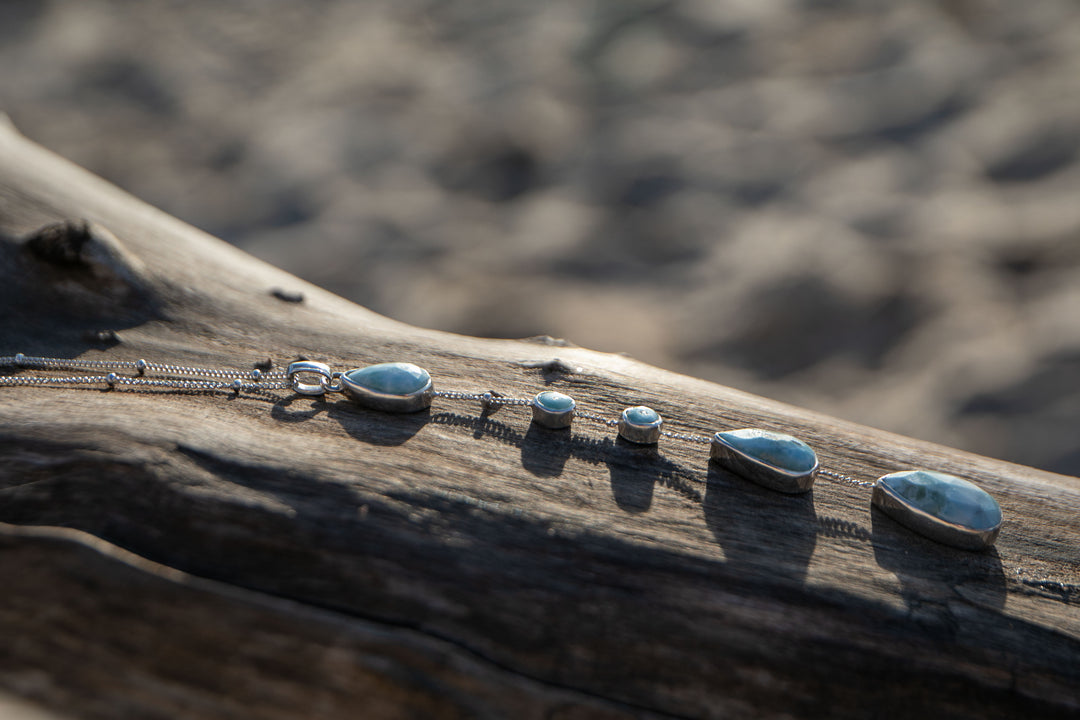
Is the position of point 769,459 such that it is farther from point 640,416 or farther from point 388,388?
point 388,388

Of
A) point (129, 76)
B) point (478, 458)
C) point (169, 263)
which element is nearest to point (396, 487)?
point (478, 458)

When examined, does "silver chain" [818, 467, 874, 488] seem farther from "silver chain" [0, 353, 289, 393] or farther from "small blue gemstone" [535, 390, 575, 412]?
"silver chain" [0, 353, 289, 393]

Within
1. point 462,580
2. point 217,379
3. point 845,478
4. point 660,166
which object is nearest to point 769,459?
point 845,478

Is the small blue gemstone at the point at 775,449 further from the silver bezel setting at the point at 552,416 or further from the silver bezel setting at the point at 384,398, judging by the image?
the silver bezel setting at the point at 384,398

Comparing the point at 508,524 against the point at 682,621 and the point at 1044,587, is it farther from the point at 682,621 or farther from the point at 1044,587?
the point at 1044,587

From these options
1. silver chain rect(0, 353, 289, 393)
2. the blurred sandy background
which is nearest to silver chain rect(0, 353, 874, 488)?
silver chain rect(0, 353, 289, 393)
